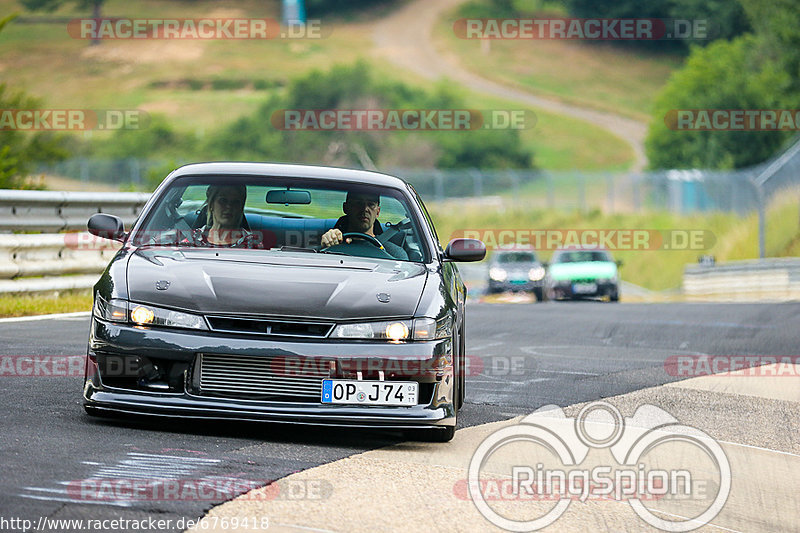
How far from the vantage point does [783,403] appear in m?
9.96

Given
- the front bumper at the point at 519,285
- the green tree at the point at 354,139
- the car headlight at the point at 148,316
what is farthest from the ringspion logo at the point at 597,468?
the green tree at the point at 354,139

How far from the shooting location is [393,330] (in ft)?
22.8

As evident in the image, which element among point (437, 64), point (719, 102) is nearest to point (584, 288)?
point (719, 102)

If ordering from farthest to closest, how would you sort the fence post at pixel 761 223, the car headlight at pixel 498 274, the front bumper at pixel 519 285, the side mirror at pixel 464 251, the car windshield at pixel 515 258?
the fence post at pixel 761 223 < the car windshield at pixel 515 258 < the car headlight at pixel 498 274 < the front bumper at pixel 519 285 < the side mirror at pixel 464 251

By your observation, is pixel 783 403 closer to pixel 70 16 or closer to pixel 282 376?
pixel 282 376

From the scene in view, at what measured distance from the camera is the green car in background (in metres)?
31.3

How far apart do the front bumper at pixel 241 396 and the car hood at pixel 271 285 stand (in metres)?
0.17

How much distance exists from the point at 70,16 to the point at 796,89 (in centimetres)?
9616

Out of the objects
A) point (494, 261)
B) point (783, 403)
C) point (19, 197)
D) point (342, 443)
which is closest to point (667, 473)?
point (342, 443)

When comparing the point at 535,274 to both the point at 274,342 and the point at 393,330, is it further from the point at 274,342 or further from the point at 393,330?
the point at 274,342

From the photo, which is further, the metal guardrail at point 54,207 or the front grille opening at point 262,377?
the metal guardrail at point 54,207

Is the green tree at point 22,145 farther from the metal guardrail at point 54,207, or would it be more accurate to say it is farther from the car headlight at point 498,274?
the car headlight at point 498,274

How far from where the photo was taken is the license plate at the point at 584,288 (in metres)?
31.3

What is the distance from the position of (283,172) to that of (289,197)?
0.25m
